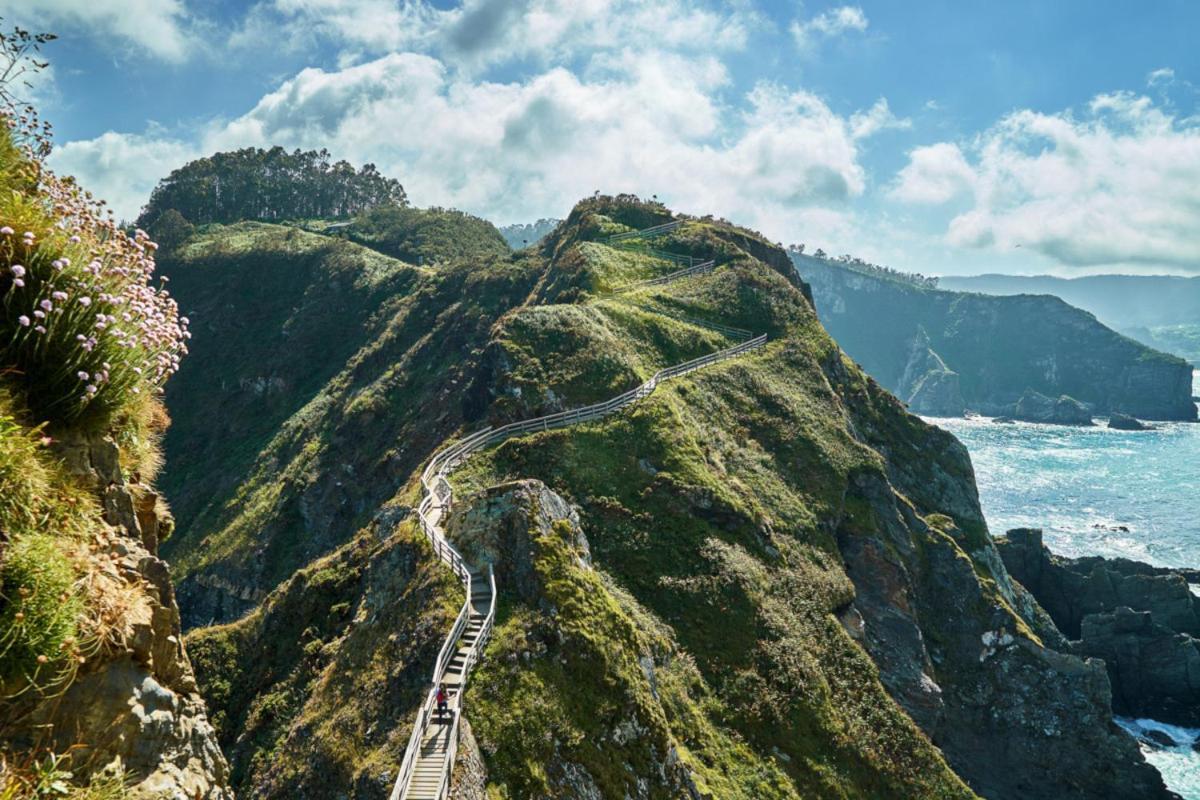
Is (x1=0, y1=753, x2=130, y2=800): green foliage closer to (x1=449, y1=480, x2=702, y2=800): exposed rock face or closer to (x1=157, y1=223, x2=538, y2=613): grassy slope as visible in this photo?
(x1=449, y1=480, x2=702, y2=800): exposed rock face

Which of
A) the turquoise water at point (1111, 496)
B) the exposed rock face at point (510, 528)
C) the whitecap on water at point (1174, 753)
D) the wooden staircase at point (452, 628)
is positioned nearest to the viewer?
the wooden staircase at point (452, 628)

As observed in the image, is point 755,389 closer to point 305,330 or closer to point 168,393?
point 305,330

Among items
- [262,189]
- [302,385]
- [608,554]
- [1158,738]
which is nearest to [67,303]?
[608,554]

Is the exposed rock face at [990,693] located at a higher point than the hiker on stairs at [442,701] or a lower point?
lower

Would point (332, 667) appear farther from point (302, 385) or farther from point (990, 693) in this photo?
point (302, 385)

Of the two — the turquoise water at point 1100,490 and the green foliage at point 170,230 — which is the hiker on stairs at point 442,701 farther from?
the green foliage at point 170,230

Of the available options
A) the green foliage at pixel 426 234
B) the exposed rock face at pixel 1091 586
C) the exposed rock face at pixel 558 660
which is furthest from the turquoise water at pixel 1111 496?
the green foliage at pixel 426 234

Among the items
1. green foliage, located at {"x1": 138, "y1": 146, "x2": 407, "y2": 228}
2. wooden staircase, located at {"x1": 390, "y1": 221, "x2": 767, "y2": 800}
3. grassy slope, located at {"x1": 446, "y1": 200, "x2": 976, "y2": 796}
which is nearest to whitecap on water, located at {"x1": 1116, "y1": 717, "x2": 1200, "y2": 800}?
grassy slope, located at {"x1": 446, "y1": 200, "x2": 976, "y2": 796}

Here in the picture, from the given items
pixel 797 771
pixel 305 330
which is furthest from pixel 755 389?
pixel 305 330
